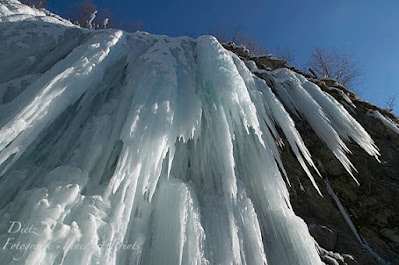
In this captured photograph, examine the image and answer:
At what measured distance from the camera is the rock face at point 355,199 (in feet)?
11.3

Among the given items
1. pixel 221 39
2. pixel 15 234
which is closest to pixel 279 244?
pixel 15 234

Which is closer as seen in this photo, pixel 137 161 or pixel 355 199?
pixel 137 161

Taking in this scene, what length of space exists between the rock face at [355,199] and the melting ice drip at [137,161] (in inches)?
39.6

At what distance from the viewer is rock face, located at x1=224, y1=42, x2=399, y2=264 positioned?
3.45 m

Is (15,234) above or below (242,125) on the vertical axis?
below

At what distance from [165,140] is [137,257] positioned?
1026mm

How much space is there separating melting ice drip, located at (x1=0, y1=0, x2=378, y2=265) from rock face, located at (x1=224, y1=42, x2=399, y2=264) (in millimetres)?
1007

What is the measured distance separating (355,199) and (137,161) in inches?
162

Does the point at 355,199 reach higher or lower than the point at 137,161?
higher

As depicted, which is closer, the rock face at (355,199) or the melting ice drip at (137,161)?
the melting ice drip at (137,161)

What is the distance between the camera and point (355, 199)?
13.6 ft

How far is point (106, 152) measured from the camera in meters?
2.34

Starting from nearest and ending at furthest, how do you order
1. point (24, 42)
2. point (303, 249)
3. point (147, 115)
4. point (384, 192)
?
1. point (303, 249)
2. point (147, 115)
3. point (24, 42)
4. point (384, 192)

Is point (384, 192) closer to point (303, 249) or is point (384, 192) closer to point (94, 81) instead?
point (303, 249)
